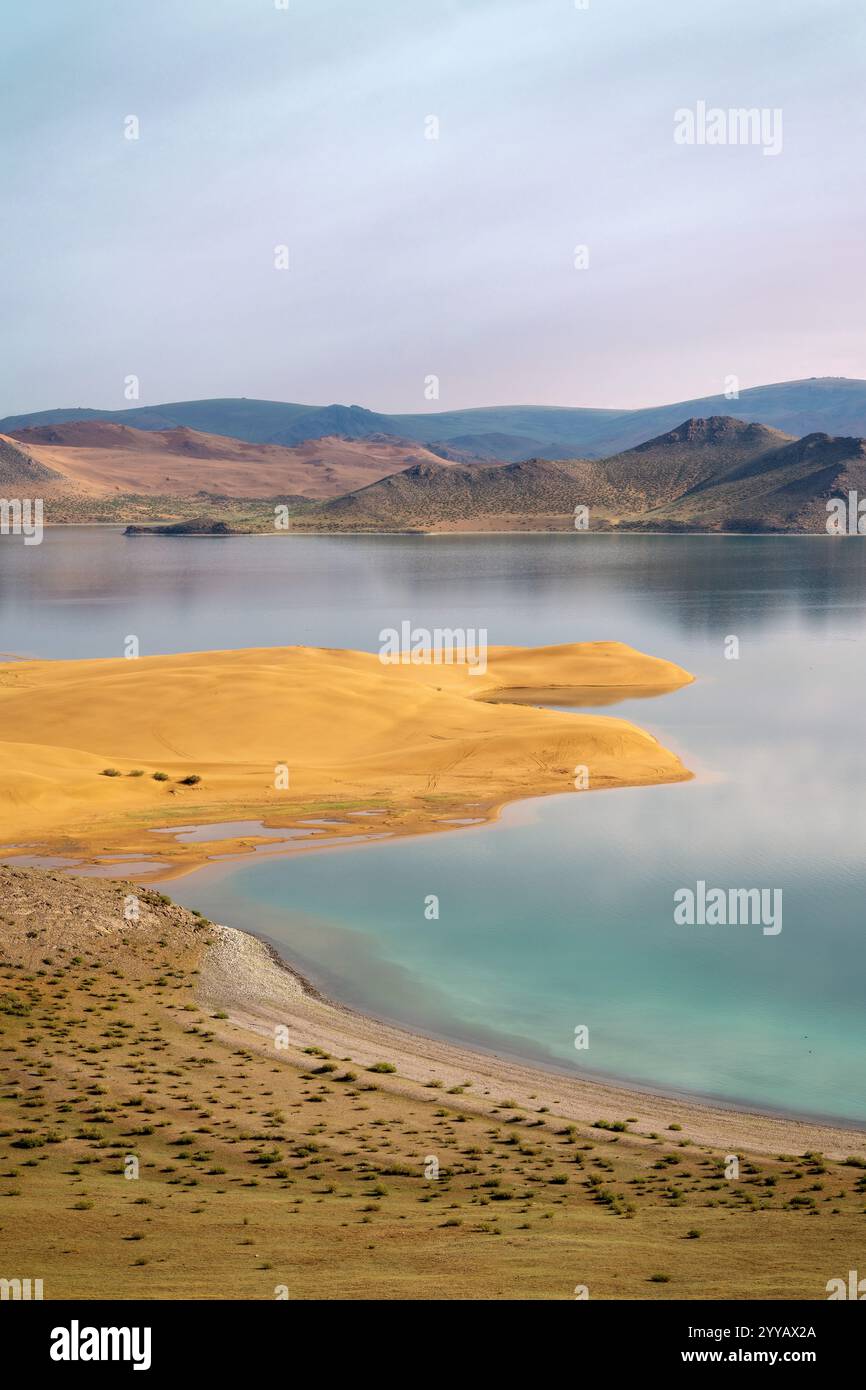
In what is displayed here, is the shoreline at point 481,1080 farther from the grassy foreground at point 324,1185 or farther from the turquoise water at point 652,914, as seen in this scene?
the turquoise water at point 652,914

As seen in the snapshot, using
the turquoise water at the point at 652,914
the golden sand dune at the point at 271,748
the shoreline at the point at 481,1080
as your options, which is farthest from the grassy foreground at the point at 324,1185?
the golden sand dune at the point at 271,748

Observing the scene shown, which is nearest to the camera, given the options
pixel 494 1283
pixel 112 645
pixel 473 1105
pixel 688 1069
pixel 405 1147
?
pixel 494 1283

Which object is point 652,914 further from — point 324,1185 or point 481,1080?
point 324,1185

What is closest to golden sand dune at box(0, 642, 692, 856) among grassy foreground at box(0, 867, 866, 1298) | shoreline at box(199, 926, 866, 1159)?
A: shoreline at box(199, 926, 866, 1159)
